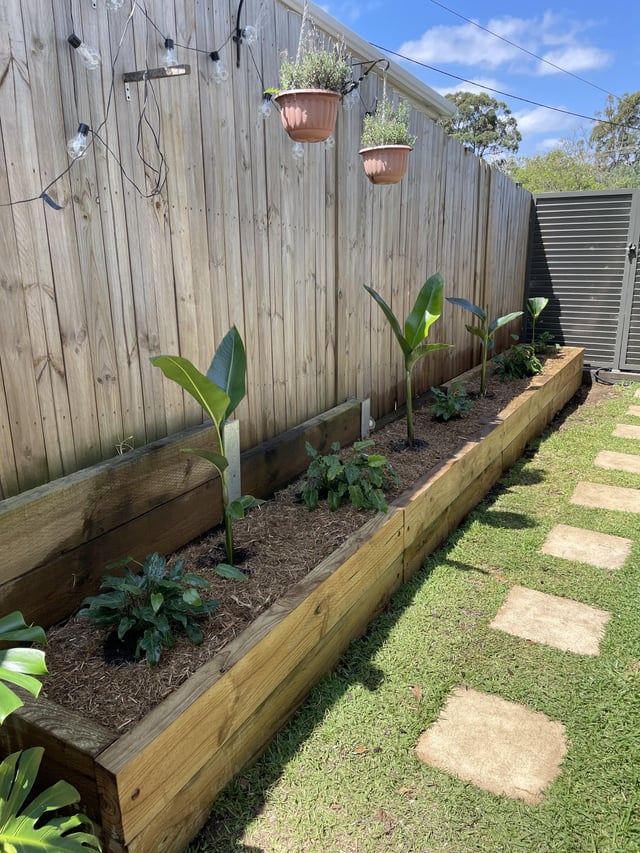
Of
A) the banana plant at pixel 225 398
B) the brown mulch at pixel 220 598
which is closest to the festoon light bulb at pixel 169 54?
the banana plant at pixel 225 398

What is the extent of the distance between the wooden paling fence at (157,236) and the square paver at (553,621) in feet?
4.59

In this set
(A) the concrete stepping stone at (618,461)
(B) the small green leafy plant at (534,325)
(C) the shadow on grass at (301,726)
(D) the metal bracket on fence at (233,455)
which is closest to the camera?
(C) the shadow on grass at (301,726)

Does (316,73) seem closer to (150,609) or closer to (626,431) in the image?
(150,609)

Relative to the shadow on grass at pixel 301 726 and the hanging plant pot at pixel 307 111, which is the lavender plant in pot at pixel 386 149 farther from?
the shadow on grass at pixel 301 726

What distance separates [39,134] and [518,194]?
6081 millimetres

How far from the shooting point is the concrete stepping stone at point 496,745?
1.84 m

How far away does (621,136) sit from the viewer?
113ft

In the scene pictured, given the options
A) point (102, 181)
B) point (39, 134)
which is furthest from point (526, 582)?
point (39, 134)

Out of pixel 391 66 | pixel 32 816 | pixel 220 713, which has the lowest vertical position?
pixel 220 713

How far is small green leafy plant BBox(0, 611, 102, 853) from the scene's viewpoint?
3.74ft

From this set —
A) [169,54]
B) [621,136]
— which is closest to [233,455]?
A: [169,54]

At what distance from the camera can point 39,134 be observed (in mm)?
1812

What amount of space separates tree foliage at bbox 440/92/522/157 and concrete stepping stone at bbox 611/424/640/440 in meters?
33.4

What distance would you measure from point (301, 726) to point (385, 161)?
2696mm
